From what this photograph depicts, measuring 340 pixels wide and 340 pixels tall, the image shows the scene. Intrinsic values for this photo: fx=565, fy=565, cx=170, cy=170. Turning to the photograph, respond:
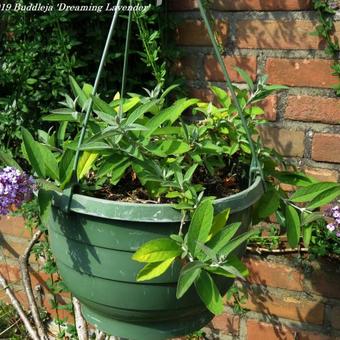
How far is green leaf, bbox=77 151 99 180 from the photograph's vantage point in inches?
40.5

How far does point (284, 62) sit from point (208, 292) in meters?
0.80

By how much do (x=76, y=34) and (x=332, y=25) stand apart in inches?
26.4

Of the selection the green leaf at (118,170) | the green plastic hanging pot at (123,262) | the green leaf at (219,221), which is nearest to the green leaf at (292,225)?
the green plastic hanging pot at (123,262)

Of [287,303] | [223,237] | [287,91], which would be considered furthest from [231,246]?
[287,303]

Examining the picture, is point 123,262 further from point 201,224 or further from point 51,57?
point 51,57

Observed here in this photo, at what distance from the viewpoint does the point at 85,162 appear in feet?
3.41

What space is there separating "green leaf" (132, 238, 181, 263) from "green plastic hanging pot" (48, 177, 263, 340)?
0.03 m

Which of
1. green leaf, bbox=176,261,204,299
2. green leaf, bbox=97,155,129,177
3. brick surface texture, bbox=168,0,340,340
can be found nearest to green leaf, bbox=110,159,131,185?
green leaf, bbox=97,155,129,177

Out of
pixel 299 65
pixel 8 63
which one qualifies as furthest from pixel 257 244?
pixel 8 63

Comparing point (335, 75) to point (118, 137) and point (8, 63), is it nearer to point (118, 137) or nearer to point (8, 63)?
point (118, 137)

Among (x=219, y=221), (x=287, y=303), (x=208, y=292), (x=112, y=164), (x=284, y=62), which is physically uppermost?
(x=284, y=62)

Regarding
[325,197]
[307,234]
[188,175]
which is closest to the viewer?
[188,175]

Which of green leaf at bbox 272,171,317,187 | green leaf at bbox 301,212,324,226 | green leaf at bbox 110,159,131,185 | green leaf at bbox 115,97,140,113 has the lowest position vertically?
green leaf at bbox 301,212,324,226

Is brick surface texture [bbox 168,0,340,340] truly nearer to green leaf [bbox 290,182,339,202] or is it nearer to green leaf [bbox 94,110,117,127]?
green leaf [bbox 290,182,339,202]
